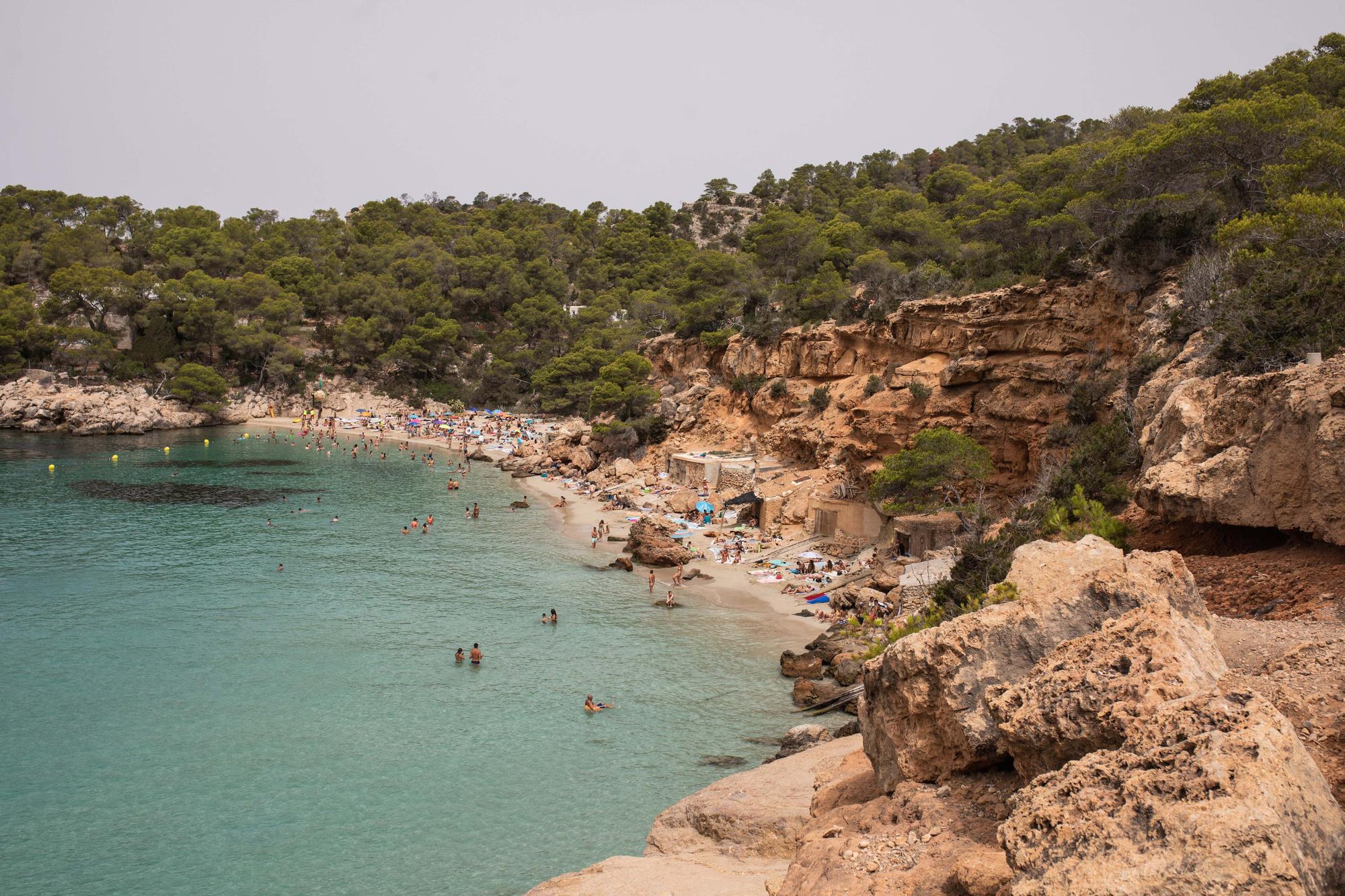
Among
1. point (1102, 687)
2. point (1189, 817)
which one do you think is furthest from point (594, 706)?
point (1189, 817)

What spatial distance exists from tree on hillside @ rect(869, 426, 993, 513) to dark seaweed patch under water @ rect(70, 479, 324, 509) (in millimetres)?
29309

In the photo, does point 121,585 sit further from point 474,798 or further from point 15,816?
point 474,798

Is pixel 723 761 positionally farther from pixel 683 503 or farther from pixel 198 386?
pixel 198 386

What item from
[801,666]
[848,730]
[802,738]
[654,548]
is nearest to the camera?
[848,730]

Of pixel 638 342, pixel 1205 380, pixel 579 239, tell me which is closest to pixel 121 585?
pixel 1205 380

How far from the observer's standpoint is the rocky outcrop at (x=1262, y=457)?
9.39m

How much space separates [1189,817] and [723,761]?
45.2 feet

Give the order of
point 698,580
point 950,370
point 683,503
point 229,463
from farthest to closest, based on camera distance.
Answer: point 229,463 < point 683,503 < point 950,370 < point 698,580

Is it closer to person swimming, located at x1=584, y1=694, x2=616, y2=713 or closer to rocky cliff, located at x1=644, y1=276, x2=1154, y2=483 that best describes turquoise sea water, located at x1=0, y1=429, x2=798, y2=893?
person swimming, located at x1=584, y1=694, x2=616, y2=713

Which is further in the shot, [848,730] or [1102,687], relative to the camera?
[848,730]

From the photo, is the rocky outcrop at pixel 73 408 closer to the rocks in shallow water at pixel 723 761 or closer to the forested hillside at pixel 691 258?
the forested hillside at pixel 691 258

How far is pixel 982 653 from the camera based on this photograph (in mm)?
6633

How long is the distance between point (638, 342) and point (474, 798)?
A: 46295 mm

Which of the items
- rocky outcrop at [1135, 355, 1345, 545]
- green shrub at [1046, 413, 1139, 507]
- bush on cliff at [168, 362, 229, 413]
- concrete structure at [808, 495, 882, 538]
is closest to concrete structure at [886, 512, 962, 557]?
concrete structure at [808, 495, 882, 538]
